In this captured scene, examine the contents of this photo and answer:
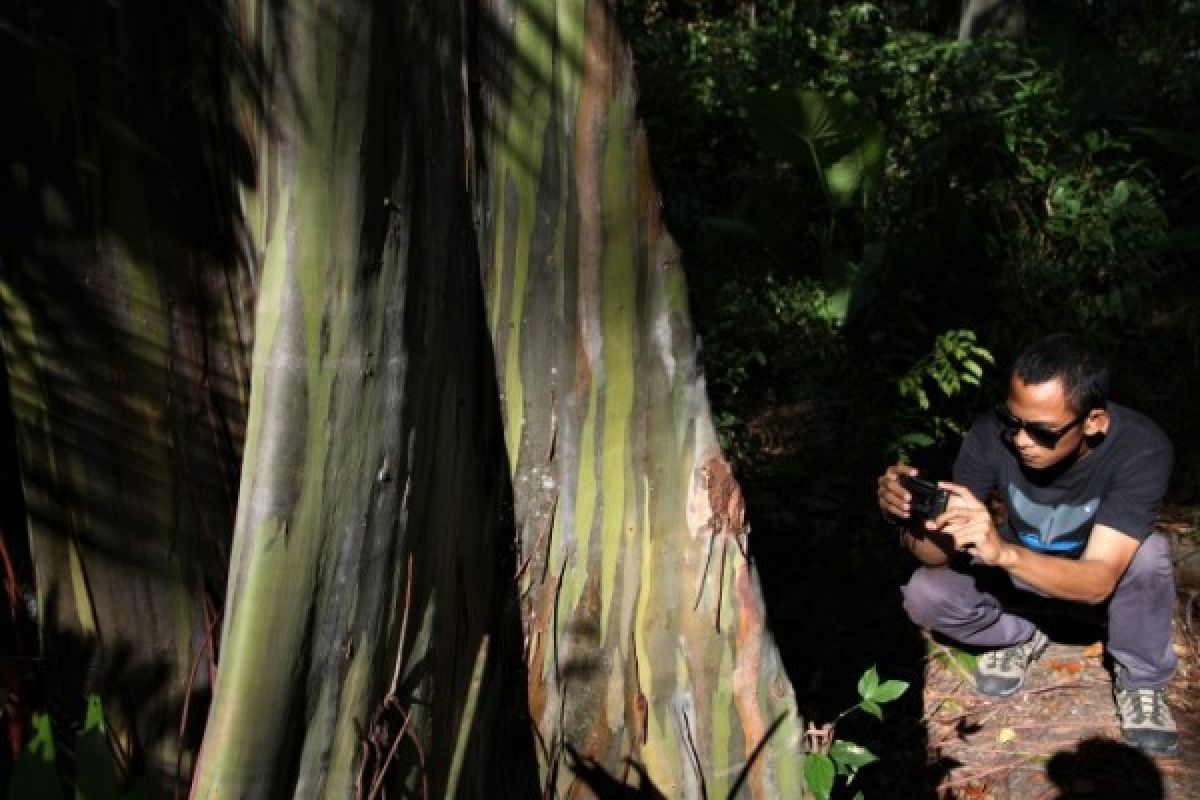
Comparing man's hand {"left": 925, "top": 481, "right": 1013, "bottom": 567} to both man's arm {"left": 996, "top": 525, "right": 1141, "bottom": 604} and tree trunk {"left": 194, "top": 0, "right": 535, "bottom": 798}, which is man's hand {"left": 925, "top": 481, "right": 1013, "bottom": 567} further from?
tree trunk {"left": 194, "top": 0, "right": 535, "bottom": 798}

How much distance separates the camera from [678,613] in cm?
278

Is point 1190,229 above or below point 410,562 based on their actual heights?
above

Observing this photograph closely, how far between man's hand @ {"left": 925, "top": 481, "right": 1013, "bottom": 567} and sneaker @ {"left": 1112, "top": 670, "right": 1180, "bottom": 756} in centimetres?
85

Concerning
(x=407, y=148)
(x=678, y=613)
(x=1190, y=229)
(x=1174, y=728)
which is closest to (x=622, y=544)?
(x=678, y=613)

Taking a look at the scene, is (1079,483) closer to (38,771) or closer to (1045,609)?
(1045,609)

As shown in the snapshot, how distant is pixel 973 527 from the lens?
3.53m

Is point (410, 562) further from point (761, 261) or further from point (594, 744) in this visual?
point (761, 261)

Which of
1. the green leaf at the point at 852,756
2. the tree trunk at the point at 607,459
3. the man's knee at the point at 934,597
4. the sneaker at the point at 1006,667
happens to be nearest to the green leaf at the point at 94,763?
the tree trunk at the point at 607,459

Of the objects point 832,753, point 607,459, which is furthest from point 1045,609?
point 607,459

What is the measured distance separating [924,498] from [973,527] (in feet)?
0.60

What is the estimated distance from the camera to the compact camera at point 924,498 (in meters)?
3.61

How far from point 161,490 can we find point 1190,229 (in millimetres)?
6316

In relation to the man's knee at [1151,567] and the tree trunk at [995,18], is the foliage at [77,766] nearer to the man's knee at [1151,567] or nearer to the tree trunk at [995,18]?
the man's knee at [1151,567]

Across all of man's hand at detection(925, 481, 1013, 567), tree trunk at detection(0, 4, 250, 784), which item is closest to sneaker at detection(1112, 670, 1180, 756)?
man's hand at detection(925, 481, 1013, 567)
